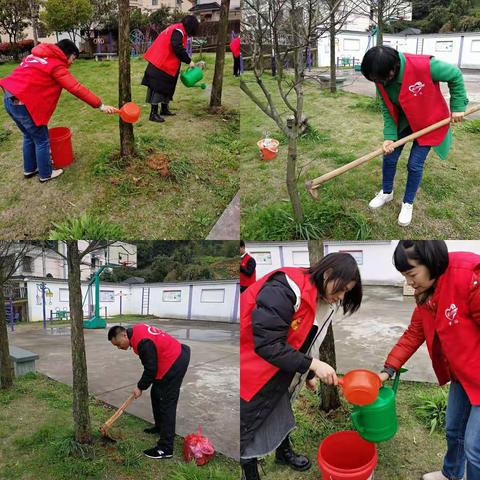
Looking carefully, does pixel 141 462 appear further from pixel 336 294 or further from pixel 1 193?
pixel 1 193

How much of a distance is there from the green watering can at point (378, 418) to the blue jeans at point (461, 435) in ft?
0.90

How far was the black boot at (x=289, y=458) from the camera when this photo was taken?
2.54 m

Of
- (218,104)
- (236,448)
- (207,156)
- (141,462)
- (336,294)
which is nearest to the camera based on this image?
(336,294)

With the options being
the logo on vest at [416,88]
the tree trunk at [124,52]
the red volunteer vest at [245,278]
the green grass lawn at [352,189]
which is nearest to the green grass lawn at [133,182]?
the green grass lawn at [352,189]

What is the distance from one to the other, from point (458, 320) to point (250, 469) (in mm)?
1423

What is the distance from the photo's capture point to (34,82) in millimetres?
3324

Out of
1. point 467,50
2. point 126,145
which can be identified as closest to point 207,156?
point 126,145

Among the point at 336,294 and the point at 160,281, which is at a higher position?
the point at 336,294

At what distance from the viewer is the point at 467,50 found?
445 cm

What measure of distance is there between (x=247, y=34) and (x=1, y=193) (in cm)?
228

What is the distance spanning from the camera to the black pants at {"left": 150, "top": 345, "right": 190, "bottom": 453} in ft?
9.44

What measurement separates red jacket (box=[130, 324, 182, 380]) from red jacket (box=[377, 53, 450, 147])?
2.20m

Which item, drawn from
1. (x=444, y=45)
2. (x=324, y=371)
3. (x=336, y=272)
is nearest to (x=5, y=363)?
(x=324, y=371)

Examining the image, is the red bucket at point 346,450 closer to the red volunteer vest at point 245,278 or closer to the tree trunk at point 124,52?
the red volunteer vest at point 245,278
